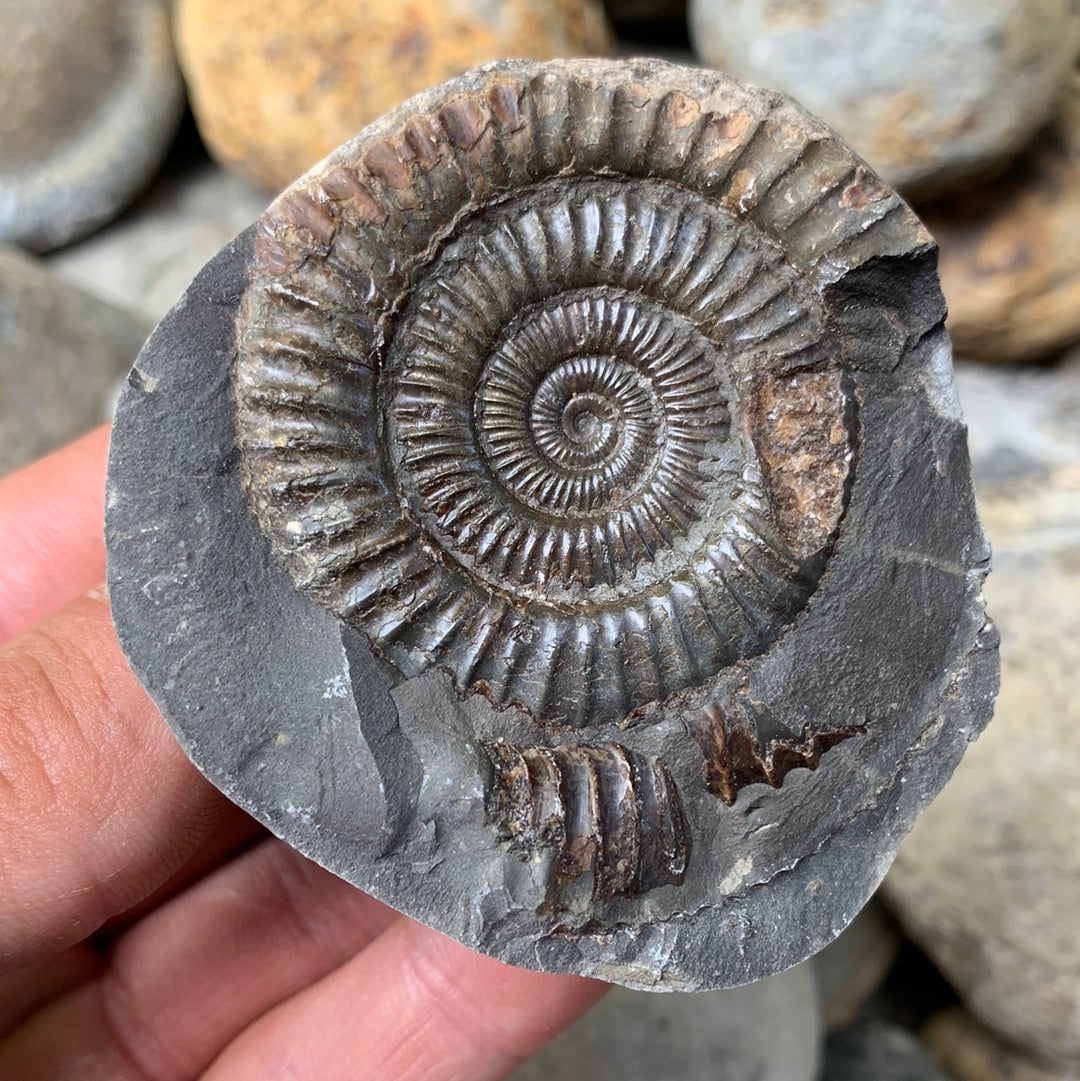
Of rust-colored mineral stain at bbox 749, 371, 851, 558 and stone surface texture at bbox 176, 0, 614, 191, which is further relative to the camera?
stone surface texture at bbox 176, 0, 614, 191

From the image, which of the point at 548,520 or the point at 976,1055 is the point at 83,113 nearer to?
the point at 548,520

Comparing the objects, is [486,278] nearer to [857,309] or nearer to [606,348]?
[606,348]

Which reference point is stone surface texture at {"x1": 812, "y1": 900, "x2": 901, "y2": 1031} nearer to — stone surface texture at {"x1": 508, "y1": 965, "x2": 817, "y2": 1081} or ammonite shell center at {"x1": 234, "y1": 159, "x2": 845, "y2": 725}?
stone surface texture at {"x1": 508, "y1": 965, "x2": 817, "y2": 1081}

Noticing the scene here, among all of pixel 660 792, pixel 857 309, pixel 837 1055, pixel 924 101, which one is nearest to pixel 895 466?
pixel 857 309

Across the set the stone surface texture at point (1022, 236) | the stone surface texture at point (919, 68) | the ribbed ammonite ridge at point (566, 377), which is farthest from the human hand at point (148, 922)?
the stone surface texture at point (1022, 236)

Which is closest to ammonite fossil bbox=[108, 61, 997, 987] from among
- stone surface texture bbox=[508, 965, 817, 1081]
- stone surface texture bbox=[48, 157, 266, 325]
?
stone surface texture bbox=[508, 965, 817, 1081]

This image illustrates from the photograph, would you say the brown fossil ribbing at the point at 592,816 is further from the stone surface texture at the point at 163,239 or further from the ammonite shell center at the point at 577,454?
the stone surface texture at the point at 163,239

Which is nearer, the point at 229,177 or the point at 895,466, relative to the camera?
the point at 895,466
